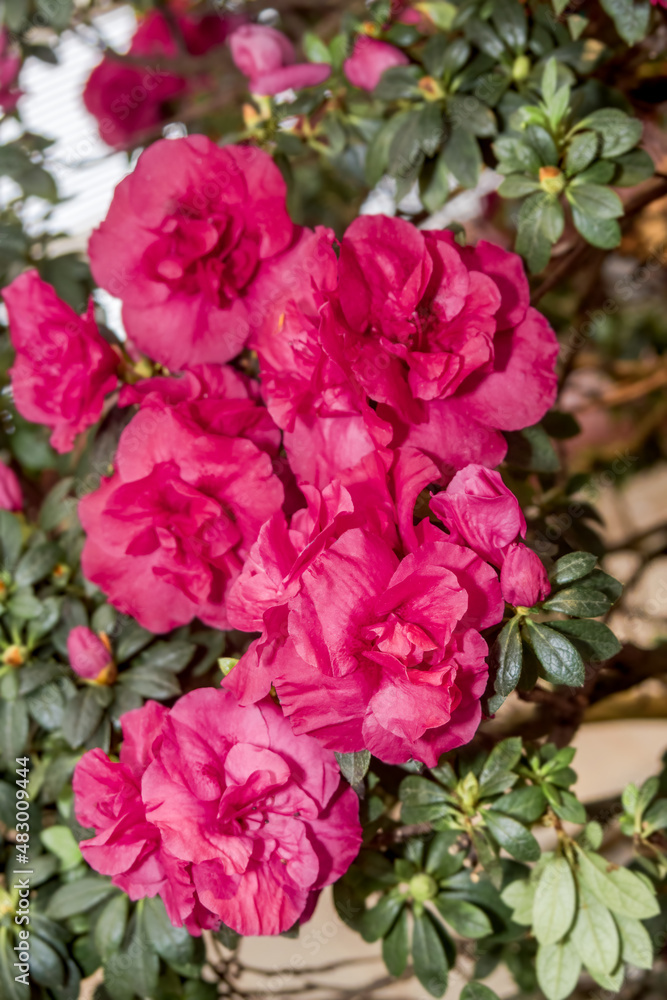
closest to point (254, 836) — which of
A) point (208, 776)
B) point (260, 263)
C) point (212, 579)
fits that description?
point (208, 776)

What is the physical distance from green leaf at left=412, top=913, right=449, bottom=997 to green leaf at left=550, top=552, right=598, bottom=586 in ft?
1.38

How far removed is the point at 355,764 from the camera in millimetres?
653

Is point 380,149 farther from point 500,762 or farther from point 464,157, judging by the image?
point 500,762

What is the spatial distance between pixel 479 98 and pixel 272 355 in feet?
1.41

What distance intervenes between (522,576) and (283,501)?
214 mm

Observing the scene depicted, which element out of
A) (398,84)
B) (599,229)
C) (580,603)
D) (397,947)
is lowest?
(397,947)

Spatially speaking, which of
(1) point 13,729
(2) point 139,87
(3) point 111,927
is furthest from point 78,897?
(2) point 139,87

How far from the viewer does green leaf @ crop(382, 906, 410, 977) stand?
2.89 feet

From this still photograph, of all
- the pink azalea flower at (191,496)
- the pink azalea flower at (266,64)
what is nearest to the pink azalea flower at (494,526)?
the pink azalea flower at (191,496)

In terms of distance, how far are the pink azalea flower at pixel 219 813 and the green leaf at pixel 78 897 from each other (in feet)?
0.66

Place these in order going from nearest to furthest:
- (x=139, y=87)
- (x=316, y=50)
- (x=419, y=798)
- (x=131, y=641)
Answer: (x=419, y=798)
(x=131, y=641)
(x=316, y=50)
(x=139, y=87)

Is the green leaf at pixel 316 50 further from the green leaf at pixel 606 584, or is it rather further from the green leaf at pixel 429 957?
the green leaf at pixel 429 957

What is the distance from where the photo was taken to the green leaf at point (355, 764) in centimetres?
65

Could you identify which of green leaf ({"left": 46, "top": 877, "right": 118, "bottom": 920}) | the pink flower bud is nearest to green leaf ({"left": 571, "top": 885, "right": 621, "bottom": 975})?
the pink flower bud
